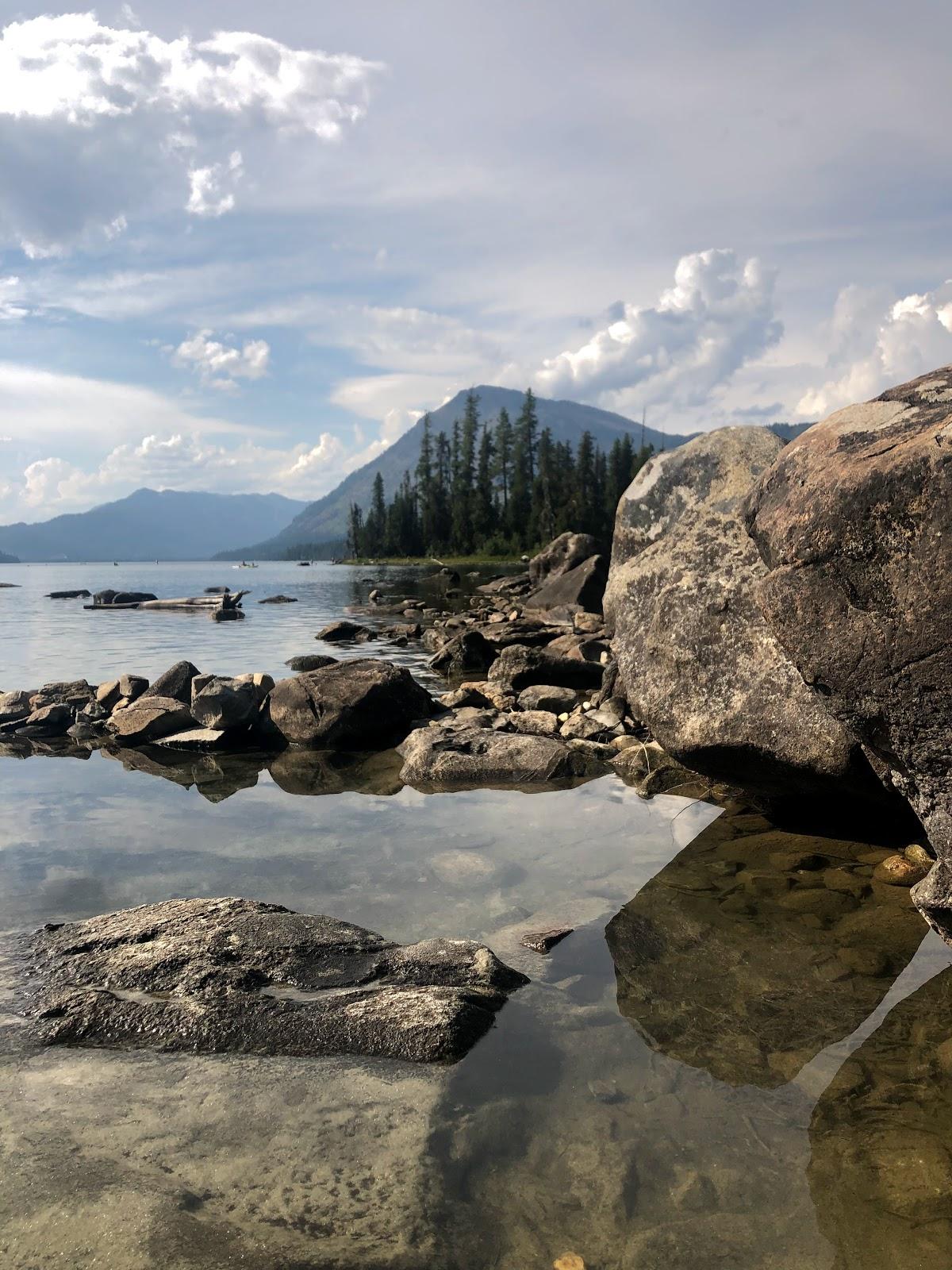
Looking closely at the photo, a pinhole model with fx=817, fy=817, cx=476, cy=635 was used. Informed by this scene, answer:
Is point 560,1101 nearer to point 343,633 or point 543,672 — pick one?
point 543,672

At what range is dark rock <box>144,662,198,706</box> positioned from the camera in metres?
16.5

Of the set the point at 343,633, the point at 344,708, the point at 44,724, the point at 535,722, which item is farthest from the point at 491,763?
the point at 343,633

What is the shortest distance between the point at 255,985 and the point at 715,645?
581 cm

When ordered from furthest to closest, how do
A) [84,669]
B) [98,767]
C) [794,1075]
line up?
1. [84,669]
2. [98,767]
3. [794,1075]

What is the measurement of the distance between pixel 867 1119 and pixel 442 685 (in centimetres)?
1677

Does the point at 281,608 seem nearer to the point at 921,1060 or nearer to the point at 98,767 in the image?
the point at 98,767

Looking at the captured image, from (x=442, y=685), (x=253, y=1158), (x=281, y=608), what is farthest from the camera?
(x=281, y=608)

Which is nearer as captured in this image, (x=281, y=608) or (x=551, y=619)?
(x=551, y=619)

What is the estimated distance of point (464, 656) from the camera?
2339 cm

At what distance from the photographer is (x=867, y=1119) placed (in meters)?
4.40

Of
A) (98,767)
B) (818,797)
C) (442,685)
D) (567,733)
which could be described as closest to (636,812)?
(818,797)

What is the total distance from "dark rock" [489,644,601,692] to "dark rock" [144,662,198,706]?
6.81 m

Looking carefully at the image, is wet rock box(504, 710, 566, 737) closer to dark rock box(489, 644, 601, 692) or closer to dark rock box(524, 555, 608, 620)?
dark rock box(489, 644, 601, 692)

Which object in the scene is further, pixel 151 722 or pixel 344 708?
pixel 151 722
